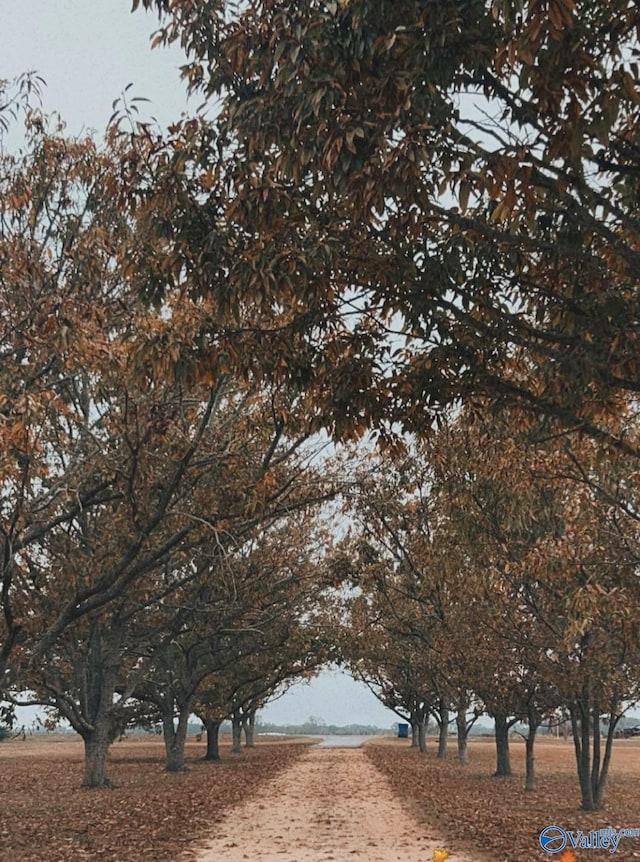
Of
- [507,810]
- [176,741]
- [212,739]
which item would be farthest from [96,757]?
[212,739]

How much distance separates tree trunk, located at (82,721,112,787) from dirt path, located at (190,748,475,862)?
15.5ft

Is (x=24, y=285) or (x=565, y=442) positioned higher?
(x=24, y=285)

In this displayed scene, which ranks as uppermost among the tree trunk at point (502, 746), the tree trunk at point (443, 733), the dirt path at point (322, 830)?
the dirt path at point (322, 830)

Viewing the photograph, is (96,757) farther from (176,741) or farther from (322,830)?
(322,830)

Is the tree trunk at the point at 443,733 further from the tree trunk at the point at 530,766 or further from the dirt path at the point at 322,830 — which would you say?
the dirt path at the point at 322,830

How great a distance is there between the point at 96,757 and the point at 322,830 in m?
11.2

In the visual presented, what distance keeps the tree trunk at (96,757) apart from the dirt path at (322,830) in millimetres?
4719

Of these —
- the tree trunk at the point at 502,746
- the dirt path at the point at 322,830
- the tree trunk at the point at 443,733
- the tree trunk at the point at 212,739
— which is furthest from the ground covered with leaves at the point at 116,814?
the tree trunk at the point at 443,733

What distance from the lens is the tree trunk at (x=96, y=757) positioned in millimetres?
22281

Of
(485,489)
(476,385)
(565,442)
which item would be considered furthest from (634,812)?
(476,385)

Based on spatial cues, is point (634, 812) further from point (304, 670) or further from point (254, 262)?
point (304, 670)

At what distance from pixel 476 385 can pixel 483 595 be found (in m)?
11.4

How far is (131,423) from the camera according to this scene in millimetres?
12945

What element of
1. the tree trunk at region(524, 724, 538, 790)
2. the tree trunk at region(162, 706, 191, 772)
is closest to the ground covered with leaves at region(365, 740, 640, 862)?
the tree trunk at region(524, 724, 538, 790)
